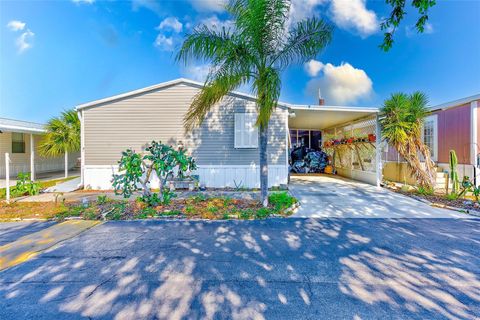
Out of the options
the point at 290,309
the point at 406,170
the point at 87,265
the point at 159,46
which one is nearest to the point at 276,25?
the point at 290,309

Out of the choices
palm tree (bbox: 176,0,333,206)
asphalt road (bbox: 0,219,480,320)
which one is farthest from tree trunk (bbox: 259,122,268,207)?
asphalt road (bbox: 0,219,480,320)

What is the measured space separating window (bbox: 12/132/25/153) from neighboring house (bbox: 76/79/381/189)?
757 centimetres

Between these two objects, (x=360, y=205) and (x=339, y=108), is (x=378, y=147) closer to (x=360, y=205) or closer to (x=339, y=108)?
(x=339, y=108)

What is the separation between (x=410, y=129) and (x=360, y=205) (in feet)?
12.8

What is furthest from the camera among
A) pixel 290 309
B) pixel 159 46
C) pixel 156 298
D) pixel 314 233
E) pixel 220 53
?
pixel 159 46

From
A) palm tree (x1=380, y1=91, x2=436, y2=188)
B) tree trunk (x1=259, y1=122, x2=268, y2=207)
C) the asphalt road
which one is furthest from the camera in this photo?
palm tree (x1=380, y1=91, x2=436, y2=188)

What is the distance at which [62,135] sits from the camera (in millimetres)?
10984

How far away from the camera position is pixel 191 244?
3514mm

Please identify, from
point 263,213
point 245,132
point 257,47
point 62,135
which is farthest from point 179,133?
point 62,135

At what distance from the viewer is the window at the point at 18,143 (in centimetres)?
1205

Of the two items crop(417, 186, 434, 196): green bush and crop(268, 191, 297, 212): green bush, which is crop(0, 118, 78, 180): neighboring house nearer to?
crop(268, 191, 297, 212): green bush

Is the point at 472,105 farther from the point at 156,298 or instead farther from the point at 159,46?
the point at 159,46

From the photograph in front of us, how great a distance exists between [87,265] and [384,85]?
15.2 m

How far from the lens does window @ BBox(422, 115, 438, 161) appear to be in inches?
350
